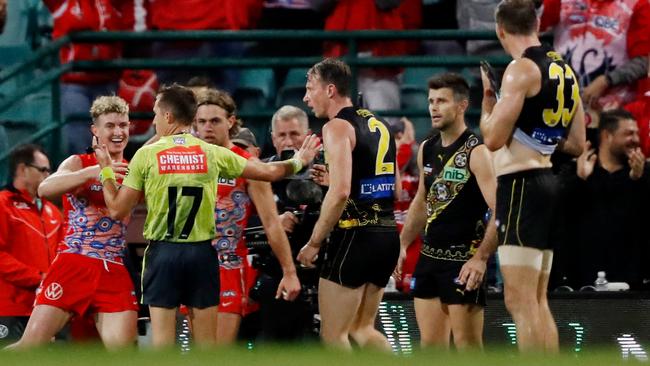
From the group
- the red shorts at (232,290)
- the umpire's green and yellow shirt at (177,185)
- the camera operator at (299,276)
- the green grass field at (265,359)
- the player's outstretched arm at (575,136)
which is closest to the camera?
the green grass field at (265,359)

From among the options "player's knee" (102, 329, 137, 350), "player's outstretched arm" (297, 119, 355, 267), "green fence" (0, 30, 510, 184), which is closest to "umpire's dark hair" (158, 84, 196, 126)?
"player's outstretched arm" (297, 119, 355, 267)

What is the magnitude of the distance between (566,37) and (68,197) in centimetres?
510

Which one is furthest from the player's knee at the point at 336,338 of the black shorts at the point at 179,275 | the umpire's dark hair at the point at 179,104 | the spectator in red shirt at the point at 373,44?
the spectator in red shirt at the point at 373,44

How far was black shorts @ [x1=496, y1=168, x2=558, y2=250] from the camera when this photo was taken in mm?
9172

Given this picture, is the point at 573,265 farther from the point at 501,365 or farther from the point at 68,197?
the point at 501,365

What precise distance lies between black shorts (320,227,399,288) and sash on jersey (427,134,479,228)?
15.0 inches

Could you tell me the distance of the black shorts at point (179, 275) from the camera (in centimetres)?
966

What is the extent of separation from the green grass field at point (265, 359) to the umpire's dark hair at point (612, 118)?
492cm

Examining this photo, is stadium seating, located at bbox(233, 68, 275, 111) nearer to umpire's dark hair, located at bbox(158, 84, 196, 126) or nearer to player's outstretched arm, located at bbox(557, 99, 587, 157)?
umpire's dark hair, located at bbox(158, 84, 196, 126)

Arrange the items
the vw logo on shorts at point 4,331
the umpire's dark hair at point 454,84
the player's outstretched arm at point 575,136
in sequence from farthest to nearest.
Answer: the vw logo on shorts at point 4,331, the umpire's dark hair at point 454,84, the player's outstretched arm at point 575,136

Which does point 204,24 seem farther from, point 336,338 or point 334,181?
point 336,338

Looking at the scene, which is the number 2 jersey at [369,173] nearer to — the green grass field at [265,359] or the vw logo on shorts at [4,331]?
the green grass field at [265,359]

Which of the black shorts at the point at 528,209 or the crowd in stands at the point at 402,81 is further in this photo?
the crowd in stands at the point at 402,81

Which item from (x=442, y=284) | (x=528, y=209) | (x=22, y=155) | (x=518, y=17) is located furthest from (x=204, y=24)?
(x=528, y=209)
